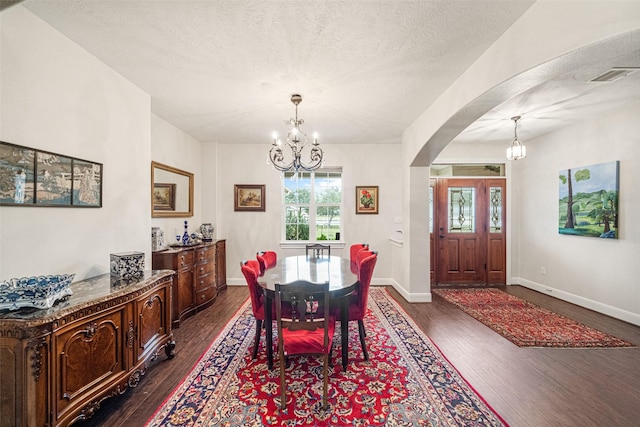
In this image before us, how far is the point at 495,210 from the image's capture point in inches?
214

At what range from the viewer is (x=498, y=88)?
2.26 meters

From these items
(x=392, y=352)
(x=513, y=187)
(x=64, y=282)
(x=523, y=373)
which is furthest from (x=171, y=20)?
(x=513, y=187)

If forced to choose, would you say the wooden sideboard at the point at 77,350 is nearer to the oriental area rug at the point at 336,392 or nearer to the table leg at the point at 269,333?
the oriental area rug at the point at 336,392

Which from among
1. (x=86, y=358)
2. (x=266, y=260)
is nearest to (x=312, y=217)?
(x=266, y=260)

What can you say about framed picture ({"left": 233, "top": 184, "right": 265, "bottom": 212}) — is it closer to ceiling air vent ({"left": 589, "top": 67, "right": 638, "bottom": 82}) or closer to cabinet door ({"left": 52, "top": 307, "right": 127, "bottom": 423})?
cabinet door ({"left": 52, "top": 307, "right": 127, "bottom": 423})

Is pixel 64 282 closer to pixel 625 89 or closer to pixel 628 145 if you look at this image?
pixel 625 89

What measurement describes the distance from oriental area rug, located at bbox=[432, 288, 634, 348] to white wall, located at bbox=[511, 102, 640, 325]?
0.76m

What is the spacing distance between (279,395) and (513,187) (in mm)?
5615

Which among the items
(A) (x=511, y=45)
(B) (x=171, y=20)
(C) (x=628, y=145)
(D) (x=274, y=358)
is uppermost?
(B) (x=171, y=20)

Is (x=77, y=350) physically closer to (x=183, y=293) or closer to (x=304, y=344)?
(x=304, y=344)

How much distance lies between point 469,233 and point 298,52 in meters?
4.78

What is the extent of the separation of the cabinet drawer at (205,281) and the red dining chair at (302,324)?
234 centimetres

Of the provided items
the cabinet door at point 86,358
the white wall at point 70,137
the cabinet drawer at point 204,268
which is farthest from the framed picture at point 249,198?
the cabinet door at point 86,358

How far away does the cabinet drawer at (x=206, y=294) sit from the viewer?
3968 millimetres
